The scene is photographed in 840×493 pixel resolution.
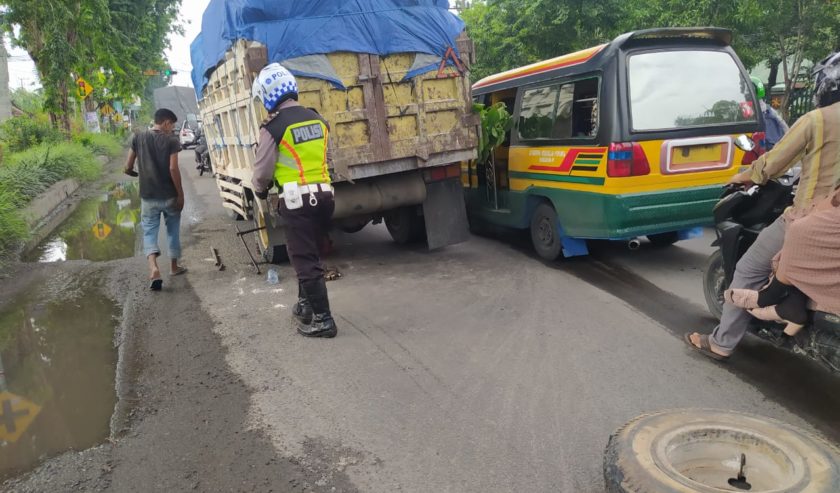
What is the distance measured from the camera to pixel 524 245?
737 centimetres

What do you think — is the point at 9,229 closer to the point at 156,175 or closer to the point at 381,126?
the point at 156,175

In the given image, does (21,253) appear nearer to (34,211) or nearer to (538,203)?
(34,211)

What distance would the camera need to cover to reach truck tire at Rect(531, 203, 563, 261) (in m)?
6.25

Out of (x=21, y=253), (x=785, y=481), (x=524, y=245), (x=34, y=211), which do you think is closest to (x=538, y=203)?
(x=524, y=245)

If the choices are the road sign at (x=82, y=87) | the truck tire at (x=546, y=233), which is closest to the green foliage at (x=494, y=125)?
the truck tire at (x=546, y=233)

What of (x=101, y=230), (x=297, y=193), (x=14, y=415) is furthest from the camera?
(x=101, y=230)

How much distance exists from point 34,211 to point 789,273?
10.8m

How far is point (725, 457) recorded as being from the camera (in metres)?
2.46

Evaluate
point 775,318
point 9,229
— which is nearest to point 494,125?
point 775,318

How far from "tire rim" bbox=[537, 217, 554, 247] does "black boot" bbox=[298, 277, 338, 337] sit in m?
2.81

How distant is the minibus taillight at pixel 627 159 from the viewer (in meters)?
5.20

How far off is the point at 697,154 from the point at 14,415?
18.4ft

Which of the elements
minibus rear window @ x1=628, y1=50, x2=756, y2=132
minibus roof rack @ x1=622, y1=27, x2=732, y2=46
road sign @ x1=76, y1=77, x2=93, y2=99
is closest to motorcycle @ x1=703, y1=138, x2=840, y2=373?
minibus rear window @ x1=628, y1=50, x2=756, y2=132

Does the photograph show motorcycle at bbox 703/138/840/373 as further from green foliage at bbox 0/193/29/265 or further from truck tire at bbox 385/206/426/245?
green foliage at bbox 0/193/29/265
